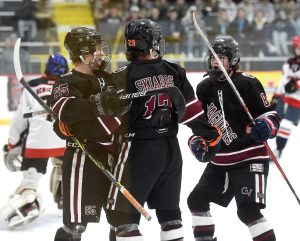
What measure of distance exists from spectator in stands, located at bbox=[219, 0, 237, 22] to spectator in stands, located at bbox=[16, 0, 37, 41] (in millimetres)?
2707

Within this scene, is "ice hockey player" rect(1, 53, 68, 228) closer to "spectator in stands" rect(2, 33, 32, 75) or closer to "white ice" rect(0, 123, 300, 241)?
"white ice" rect(0, 123, 300, 241)

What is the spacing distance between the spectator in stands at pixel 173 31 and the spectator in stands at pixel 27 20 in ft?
5.74

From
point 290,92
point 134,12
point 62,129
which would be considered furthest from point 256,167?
point 134,12

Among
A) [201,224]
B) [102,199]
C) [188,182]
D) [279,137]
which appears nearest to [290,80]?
[279,137]

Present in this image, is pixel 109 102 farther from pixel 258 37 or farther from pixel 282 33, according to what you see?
pixel 282 33

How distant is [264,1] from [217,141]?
8.36 m

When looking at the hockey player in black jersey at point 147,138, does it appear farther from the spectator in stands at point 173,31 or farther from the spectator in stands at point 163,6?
the spectator in stands at point 163,6

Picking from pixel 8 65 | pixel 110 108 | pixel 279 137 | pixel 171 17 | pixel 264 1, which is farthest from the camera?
pixel 264 1

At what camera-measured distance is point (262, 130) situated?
10.5 ft

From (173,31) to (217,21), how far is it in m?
0.64

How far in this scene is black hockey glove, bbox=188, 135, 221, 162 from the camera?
125 inches

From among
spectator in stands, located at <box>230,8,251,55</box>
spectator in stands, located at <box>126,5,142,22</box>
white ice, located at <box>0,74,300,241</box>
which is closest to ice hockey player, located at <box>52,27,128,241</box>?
white ice, located at <box>0,74,300,241</box>

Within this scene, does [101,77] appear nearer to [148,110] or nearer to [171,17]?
[148,110]

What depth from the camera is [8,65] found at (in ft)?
28.9
